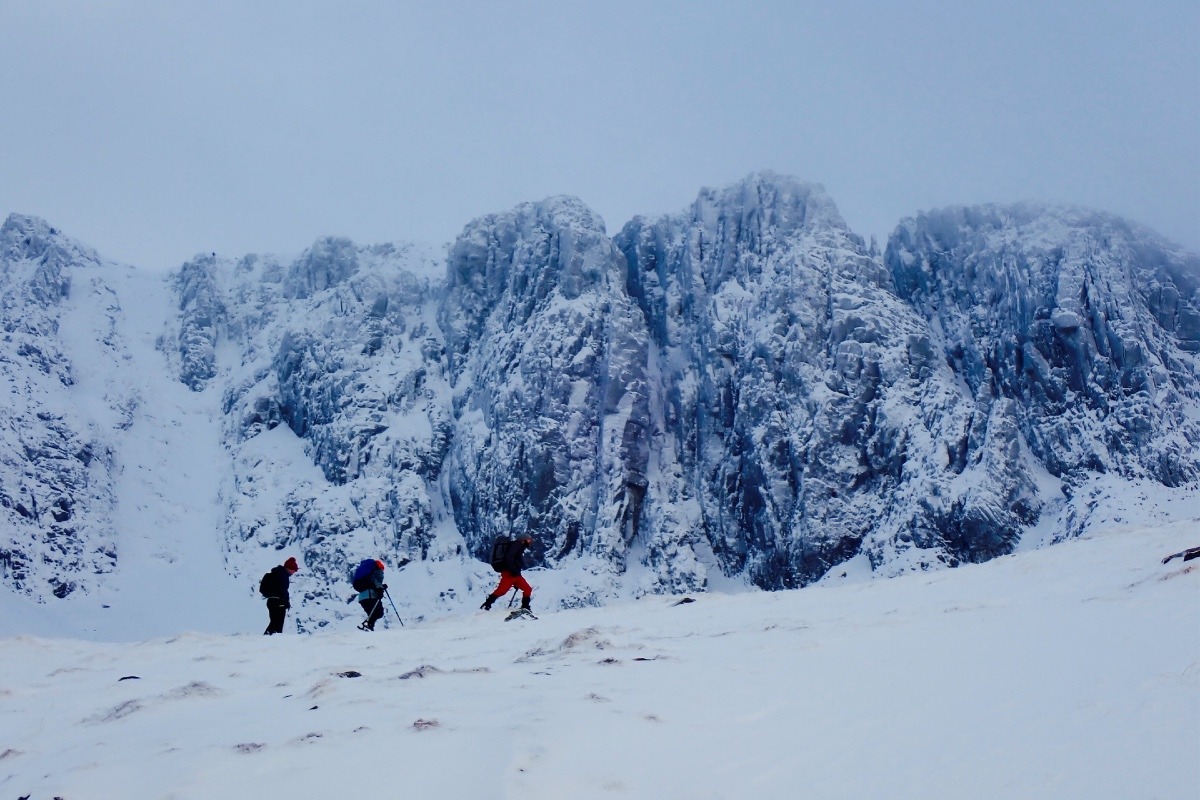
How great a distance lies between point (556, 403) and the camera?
245 feet

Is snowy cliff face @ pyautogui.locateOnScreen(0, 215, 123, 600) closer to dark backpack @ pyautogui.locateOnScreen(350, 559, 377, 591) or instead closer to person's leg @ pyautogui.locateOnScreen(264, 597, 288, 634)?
person's leg @ pyautogui.locateOnScreen(264, 597, 288, 634)

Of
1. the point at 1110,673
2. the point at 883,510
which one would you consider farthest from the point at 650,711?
the point at 883,510

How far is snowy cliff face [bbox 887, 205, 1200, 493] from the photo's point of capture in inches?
2441

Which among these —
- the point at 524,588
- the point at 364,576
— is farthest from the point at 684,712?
the point at 364,576

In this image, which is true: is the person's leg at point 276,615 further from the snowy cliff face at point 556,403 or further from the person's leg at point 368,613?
the snowy cliff face at point 556,403

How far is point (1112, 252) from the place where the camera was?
7331cm

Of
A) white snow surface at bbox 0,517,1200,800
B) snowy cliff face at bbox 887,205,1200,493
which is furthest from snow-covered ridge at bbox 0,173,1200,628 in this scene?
white snow surface at bbox 0,517,1200,800

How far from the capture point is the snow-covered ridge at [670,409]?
6334 centimetres

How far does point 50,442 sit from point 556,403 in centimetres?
5022

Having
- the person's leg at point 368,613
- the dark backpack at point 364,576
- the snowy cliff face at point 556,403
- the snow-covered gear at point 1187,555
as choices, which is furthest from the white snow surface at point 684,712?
the snowy cliff face at point 556,403

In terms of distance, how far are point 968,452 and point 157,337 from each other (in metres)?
99.4

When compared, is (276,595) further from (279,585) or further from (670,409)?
(670,409)

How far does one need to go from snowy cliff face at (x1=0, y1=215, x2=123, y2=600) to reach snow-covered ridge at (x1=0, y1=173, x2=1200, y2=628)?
0.30m

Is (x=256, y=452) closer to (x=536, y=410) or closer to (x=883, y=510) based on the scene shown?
(x=536, y=410)
